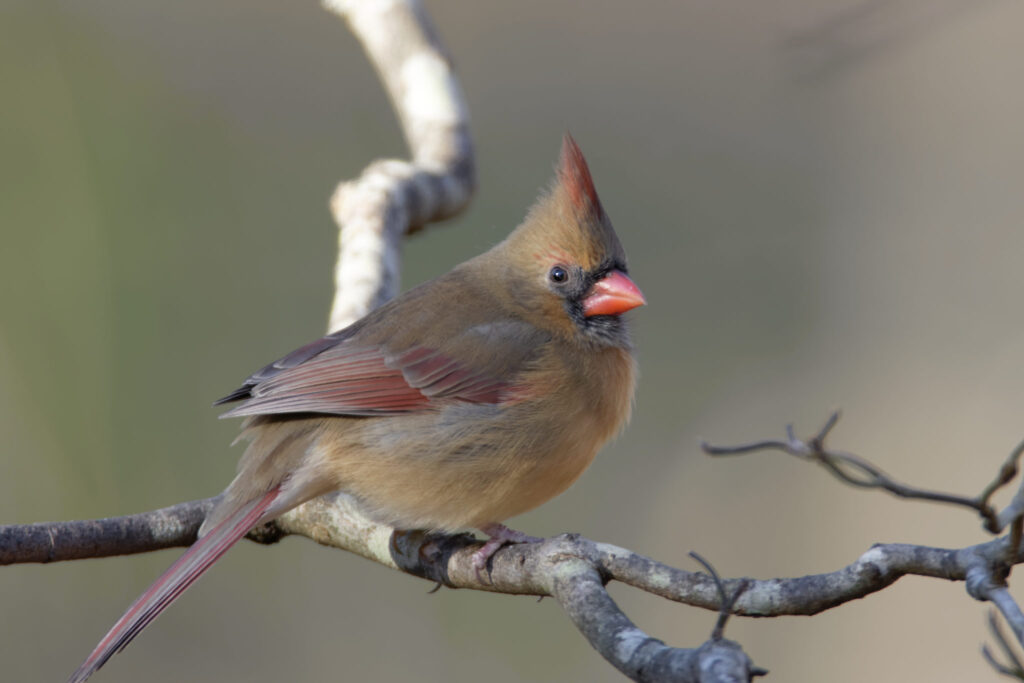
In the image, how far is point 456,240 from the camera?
6.04 metres

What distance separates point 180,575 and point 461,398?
829mm

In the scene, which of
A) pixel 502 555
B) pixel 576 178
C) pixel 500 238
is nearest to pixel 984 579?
pixel 502 555

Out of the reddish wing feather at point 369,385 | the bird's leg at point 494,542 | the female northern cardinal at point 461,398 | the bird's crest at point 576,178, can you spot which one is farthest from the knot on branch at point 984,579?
the bird's crest at point 576,178

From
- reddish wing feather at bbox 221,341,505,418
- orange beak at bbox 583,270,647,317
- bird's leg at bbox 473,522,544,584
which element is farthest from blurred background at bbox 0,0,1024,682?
bird's leg at bbox 473,522,544,584

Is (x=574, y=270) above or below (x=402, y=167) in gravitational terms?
below

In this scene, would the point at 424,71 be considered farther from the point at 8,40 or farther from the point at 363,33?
the point at 8,40

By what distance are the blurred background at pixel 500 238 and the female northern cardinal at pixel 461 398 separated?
1520 millimetres

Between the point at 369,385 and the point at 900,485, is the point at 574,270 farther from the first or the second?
the point at 900,485

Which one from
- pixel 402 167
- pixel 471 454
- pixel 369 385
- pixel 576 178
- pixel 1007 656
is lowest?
pixel 1007 656

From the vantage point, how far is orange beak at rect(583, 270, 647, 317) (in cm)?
314

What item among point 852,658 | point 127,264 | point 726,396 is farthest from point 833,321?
point 127,264

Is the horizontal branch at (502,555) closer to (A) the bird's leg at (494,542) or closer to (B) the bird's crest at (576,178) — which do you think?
(A) the bird's leg at (494,542)

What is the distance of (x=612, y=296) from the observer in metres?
3.16

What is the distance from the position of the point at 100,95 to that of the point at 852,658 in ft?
15.3
